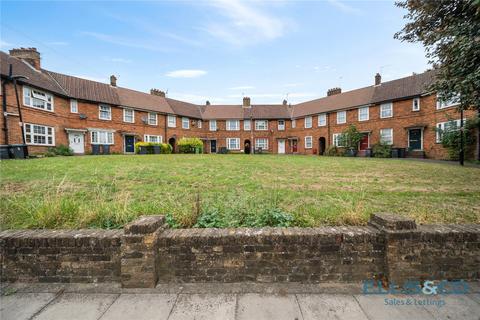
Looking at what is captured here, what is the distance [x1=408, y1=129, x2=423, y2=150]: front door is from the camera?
21.1 metres

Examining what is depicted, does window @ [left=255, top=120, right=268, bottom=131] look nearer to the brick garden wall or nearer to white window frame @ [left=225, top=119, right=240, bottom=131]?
white window frame @ [left=225, top=119, right=240, bottom=131]

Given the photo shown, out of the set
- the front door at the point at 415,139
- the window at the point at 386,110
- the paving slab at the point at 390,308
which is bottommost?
the paving slab at the point at 390,308

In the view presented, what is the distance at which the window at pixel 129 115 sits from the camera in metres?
26.8

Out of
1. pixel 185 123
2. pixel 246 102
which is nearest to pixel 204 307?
pixel 185 123

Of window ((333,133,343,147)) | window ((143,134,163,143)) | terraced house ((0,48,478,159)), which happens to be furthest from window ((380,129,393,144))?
window ((143,134,163,143))

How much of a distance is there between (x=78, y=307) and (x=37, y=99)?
2335cm

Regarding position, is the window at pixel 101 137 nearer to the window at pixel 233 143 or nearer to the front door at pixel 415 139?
the window at pixel 233 143

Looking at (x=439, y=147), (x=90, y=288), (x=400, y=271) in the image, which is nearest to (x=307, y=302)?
(x=400, y=271)

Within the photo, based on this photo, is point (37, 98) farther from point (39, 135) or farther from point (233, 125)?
point (233, 125)

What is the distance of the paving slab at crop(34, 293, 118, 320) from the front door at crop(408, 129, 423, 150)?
26.9 metres

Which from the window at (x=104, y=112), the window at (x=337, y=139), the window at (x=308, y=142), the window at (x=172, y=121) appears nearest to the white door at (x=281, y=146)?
the window at (x=308, y=142)

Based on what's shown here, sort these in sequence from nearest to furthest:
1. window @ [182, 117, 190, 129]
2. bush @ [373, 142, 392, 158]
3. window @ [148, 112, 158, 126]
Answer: bush @ [373, 142, 392, 158] → window @ [148, 112, 158, 126] → window @ [182, 117, 190, 129]

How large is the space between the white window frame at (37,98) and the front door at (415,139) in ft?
114

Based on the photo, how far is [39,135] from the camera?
1847cm
